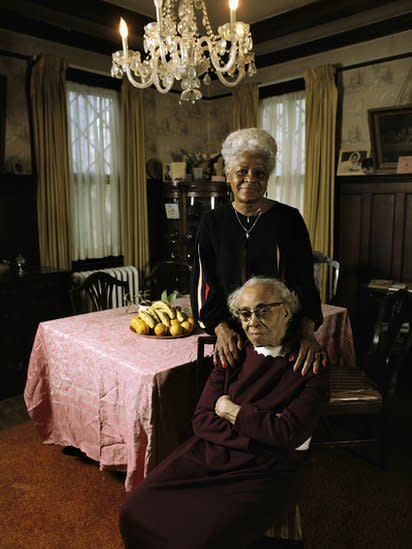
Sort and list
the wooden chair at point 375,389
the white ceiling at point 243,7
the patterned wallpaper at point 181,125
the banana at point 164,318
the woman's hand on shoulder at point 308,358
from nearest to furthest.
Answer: the woman's hand on shoulder at point 308,358, the wooden chair at point 375,389, the banana at point 164,318, the white ceiling at point 243,7, the patterned wallpaper at point 181,125

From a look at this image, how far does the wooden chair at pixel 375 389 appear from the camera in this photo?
223cm

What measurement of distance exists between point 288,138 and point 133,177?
5.35 ft

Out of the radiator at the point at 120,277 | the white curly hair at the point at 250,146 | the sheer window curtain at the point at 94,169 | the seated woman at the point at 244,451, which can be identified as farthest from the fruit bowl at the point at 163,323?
the sheer window curtain at the point at 94,169

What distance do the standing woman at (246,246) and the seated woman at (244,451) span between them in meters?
0.08

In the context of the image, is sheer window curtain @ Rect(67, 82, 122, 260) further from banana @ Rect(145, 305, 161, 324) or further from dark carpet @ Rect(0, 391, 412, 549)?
dark carpet @ Rect(0, 391, 412, 549)

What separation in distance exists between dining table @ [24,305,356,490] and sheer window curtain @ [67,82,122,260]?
1.85 m

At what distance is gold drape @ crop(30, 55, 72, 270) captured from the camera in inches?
147

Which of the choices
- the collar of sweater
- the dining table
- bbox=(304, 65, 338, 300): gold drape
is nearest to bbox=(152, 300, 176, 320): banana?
the dining table

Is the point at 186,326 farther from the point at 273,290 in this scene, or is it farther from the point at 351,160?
the point at 351,160

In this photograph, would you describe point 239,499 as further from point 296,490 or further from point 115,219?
point 115,219

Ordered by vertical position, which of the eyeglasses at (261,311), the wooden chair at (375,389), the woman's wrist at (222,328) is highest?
the eyeglasses at (261,311)

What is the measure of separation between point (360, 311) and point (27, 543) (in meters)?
3.34

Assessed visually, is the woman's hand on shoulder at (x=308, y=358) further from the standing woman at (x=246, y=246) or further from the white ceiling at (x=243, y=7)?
the white ceiling at (x=243, y=7)

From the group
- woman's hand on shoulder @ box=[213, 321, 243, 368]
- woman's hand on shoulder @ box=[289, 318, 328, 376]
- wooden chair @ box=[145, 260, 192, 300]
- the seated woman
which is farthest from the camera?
wooden chair @ box=[145, 260, 192, 300]
